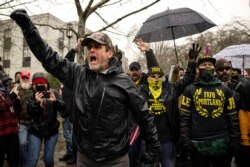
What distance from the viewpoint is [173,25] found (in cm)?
488

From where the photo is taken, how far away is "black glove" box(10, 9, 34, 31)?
2617 mm

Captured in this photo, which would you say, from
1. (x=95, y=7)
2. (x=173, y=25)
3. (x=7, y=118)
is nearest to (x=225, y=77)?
(x=173, y=25)

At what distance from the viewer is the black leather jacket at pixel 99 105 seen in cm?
278

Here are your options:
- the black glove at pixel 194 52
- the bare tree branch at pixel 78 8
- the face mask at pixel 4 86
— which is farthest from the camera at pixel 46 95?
the bare tree branch at pixel 78 8

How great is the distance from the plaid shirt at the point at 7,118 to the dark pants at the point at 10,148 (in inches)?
3.6

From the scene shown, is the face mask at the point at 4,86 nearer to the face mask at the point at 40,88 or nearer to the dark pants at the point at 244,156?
the face mask at the point at 40,88

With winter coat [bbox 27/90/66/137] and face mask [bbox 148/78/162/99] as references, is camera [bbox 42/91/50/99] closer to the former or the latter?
winter coat [bbox 27/90/66/137]

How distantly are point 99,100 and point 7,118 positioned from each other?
2.71 metres

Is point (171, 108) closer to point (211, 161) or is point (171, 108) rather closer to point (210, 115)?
point (210, 115)

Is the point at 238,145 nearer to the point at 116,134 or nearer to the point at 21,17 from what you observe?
the point at 116,134

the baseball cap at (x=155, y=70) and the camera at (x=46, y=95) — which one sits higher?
the baseball cap at (x=155, y=70)

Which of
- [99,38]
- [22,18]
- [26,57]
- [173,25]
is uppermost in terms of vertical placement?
[26,57]

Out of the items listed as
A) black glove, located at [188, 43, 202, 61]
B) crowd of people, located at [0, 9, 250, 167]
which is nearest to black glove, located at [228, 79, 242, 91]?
crowd of people, located at [0, 9, 250, 167]

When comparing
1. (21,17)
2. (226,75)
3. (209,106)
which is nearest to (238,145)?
(209,106)
